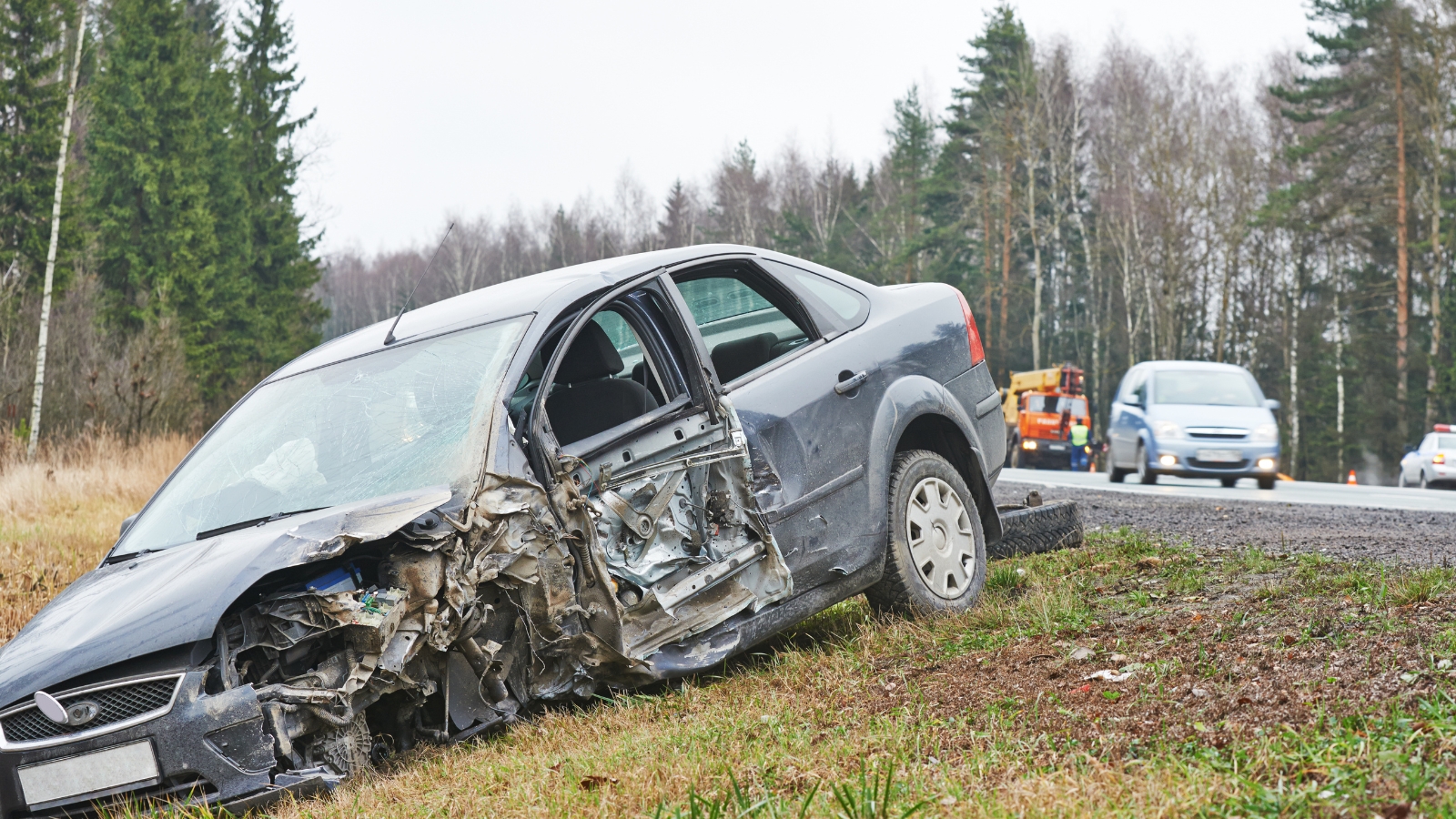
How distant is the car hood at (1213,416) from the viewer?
1592 centimetres

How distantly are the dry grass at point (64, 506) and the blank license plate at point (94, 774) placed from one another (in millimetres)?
4053

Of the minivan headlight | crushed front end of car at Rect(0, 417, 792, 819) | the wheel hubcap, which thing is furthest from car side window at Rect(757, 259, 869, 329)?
the minivan headlight

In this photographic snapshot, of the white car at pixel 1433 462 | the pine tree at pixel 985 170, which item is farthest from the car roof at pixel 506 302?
the pine tree at pixel 985 170

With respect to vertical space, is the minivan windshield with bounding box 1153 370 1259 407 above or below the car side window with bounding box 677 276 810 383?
below

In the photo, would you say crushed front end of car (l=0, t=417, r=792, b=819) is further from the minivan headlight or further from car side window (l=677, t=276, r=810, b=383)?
the minivan headlight

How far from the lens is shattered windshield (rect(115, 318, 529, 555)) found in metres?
3.70

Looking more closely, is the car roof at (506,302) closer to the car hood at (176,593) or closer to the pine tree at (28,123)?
the car hood at (176,593)

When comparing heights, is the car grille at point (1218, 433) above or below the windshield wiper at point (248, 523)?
below

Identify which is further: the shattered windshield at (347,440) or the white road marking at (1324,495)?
the white road marking at (1324,495)

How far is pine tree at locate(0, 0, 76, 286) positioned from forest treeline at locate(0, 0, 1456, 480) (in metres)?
0.06

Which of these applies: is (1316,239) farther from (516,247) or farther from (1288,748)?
(516,247)

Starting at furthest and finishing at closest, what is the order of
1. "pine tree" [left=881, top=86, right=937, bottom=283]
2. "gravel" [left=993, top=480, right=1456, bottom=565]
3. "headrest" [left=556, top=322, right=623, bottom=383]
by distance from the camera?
"pine tree" [left=881, top=86, right=937, bottom=283], "gravel" [left=993, top=480, right=1456, bottom=565], "headrest" [left=556, top=322, right=623, bottom=383]

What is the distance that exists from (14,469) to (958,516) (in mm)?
12726

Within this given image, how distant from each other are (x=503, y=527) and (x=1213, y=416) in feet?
47.8
